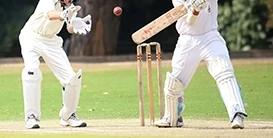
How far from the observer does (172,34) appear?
94.3 feet

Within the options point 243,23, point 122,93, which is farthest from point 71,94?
point 243,23

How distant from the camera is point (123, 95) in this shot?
15.8 metres

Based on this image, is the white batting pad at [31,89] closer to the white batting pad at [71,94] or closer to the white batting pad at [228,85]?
the white batting pad at [71,94]

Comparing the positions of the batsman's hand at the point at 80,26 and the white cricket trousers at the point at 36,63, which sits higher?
the batsman's hand at the point at 80,26

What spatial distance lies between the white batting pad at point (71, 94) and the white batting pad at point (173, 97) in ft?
3.33

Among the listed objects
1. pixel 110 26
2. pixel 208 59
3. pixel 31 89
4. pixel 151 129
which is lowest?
pixel 151 129

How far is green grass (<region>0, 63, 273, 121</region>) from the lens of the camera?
13.0 metres

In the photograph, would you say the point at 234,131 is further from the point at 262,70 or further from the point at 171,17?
the point at 262,70

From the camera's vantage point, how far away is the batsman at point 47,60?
1075cm

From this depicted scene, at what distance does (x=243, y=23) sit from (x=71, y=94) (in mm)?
16059

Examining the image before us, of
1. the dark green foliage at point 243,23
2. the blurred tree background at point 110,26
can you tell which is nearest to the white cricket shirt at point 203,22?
the blurred tree background at point 110,26

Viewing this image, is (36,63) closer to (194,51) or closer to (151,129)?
(151,129)

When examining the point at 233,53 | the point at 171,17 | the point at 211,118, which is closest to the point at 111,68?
the point at 233,53

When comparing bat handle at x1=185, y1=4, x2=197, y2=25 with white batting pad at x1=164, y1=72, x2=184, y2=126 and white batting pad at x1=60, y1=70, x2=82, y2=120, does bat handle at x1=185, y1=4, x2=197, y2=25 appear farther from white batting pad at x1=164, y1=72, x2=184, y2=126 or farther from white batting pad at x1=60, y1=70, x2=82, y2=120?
white batting pad at x1=60, y1=70, x2=82, y2=120
